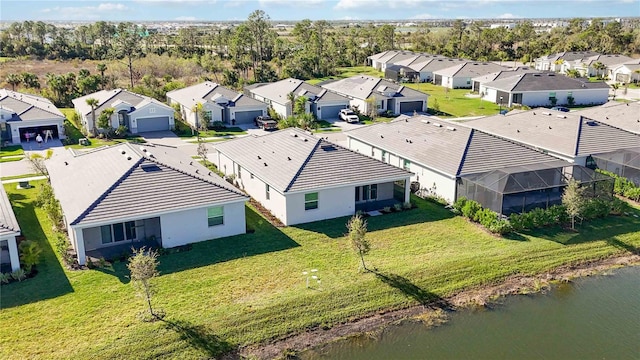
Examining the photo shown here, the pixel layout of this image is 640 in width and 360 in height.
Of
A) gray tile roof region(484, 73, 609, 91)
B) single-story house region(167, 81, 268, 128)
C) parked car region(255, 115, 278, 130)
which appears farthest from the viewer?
gray tile roof region(484, 73, 609, 91)

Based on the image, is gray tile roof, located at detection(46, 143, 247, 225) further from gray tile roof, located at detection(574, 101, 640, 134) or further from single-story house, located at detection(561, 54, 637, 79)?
single-story house, located at detection(561, 54, 637, 79)

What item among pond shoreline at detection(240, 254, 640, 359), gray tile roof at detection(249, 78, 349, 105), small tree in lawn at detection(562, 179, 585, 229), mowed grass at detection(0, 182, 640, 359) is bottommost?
pond shoreline at detection(240, 254, 640, 359)

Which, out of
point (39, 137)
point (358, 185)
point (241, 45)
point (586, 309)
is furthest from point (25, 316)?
point (241, 45)

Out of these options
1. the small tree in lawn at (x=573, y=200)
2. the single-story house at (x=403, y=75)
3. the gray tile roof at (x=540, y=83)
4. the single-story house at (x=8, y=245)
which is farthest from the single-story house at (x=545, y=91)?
the single-story house at (x=8, y=245)

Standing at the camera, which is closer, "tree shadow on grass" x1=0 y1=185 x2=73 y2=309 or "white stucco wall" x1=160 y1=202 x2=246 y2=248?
"tree shadow on grass" x1=0 y1=185 x2=73 y2=309

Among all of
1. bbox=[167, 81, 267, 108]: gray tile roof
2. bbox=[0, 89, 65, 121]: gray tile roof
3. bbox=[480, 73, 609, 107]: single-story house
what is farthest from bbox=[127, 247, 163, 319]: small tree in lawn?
bbox=[480, 73, 609, 107]: single-story house

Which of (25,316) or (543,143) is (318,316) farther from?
(543,143)

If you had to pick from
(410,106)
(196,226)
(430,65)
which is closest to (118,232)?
(196,226)

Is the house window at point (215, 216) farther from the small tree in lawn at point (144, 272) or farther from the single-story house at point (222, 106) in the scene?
the single-story house at point (222, 106)
